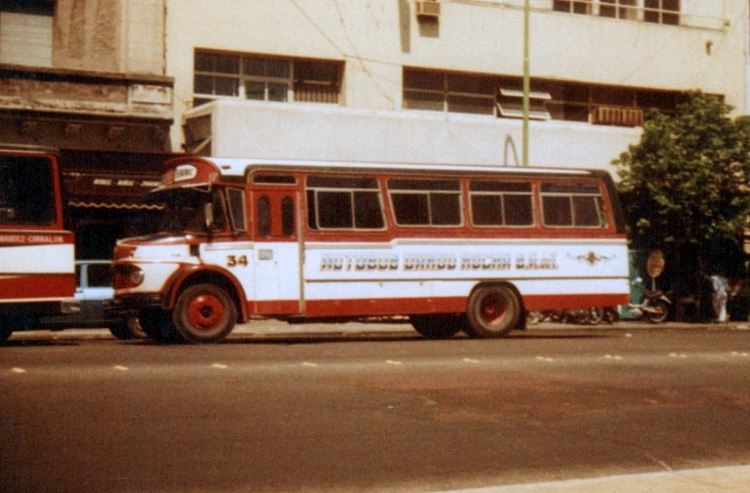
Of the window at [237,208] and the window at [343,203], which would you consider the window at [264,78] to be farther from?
the window at [237,208]

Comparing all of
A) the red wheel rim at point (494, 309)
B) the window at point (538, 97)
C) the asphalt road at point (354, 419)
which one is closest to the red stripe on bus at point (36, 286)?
the asphalt road at point (354, 419)

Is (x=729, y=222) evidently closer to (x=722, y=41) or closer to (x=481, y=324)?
(x=722, y=41)

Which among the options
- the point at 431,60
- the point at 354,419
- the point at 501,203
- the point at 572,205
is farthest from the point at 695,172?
the point at 354,419

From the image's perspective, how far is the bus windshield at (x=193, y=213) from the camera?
20.7m

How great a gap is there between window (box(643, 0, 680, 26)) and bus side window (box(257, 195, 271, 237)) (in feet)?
68.4

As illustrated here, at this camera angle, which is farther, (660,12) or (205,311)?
(660,12)

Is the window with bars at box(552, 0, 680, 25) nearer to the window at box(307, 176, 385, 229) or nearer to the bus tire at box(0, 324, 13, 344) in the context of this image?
the window at box(307, 176, 385, 229)

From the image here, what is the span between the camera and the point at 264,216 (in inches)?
837

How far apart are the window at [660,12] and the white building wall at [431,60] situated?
16.4 inches

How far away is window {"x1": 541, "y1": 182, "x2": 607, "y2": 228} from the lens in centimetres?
2414

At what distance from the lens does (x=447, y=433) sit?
10.6 metres

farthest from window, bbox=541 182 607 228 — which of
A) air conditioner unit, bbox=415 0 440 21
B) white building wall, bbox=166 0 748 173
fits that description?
air conditioner unit, bbox=415 0 440 21

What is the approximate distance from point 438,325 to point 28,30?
11.6 m

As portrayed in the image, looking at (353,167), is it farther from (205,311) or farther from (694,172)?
(694,172)
